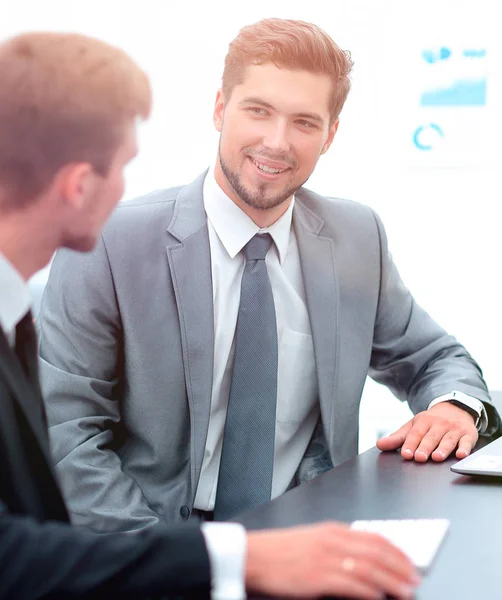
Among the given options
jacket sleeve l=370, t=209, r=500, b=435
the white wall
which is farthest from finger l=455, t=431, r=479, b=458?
the white wall

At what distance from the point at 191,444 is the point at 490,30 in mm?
2514

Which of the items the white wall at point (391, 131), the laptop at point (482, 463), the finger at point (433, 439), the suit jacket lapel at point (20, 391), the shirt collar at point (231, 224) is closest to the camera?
the suit jacket lapel at point (20, 391)

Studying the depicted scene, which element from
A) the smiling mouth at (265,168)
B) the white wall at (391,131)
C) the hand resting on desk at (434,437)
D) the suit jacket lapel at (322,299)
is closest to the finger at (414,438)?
the hand resting on desk at (434,437)

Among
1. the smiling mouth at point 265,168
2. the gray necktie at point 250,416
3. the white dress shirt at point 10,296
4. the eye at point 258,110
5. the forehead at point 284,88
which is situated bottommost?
the gray necktie at point 250,416

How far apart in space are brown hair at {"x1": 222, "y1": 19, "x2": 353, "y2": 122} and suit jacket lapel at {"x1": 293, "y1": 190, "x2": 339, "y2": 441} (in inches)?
10.8

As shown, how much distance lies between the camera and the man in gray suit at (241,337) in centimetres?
165

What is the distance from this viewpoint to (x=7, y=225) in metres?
0.97

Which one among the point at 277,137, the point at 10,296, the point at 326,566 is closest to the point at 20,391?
the point at 10,296

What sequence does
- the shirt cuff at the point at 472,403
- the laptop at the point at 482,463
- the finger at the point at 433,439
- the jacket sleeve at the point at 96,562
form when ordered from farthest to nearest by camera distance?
the shirt cuff at the point at 472,403 < the finger at the point at 433,439 < the laptop at the point at 482,463 < the jacket sleeve at the point at 96,562

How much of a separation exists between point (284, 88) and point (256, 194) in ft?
0.73

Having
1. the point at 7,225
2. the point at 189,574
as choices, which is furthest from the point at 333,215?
the point at 189,574

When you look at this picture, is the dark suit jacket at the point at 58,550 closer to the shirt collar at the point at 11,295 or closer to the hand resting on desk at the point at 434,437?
the shirt collar at the point at 11,295

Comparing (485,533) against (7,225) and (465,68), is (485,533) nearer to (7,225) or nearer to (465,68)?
(7,225)

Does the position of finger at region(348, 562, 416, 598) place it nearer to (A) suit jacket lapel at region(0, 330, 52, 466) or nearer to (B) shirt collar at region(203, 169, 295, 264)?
(A) suit jacket lapel at region(0, 330, 52, 466)
